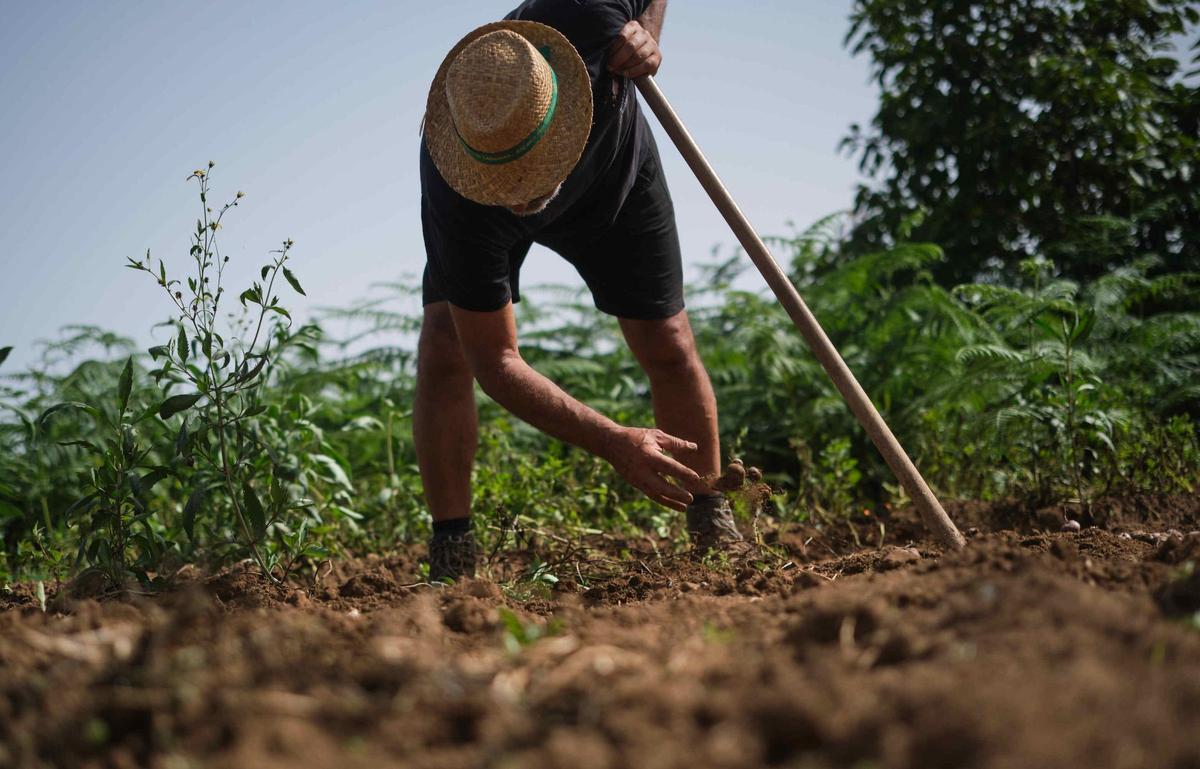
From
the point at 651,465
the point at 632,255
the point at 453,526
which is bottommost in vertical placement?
the point at 453,526

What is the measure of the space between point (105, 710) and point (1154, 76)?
760cm

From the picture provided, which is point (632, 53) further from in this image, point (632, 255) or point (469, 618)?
point (469, 618)

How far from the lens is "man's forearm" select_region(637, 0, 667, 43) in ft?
10.3

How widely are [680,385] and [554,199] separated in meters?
0.90

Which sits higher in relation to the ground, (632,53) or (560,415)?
(632,53)

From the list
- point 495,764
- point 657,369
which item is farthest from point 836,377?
point 495,764

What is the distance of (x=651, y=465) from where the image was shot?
7.90 feet

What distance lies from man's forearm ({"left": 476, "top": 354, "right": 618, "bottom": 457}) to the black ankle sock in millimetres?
675

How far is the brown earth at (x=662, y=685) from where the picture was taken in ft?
3.03

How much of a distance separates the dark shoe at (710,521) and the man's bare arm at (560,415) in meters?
0.55

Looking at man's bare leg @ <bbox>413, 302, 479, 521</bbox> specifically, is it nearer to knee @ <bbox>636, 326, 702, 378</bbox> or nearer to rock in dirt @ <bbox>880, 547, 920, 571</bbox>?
knee @ <bbox>636, 326, 702, 378</bbox>

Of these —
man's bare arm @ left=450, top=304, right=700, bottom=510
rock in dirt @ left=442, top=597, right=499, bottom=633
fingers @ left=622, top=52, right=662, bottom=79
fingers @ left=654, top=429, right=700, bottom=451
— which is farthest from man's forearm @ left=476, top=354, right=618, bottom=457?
fingers @ left=622, top=52, right=662, bottom=79

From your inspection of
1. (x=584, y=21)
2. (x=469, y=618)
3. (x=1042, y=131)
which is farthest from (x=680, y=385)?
(x=1042, y=131)

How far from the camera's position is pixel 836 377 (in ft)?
8.75
